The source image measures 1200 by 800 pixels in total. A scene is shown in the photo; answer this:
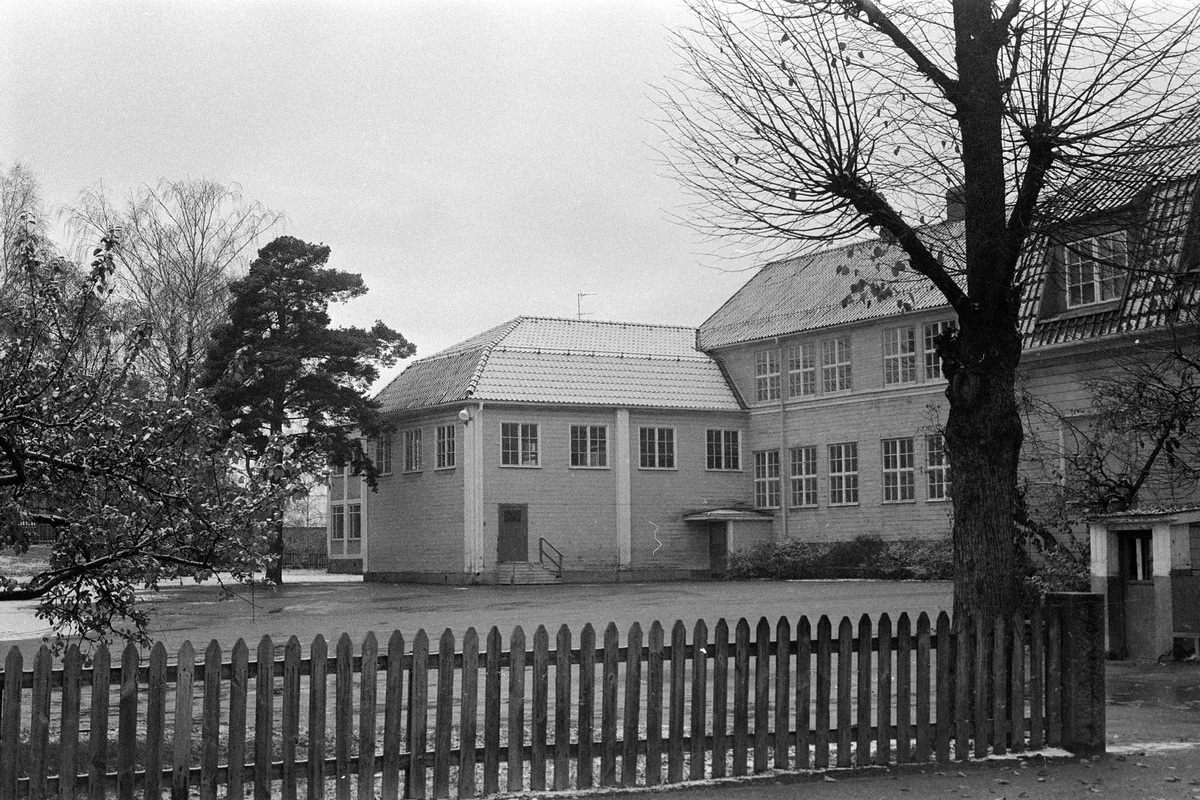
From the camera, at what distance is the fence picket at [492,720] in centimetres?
873

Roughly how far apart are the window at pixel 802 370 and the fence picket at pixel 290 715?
37.1 metres

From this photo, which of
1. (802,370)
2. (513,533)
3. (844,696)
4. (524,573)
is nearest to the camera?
(844,696)

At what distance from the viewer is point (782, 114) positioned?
1142cm

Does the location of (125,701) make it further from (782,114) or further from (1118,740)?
(1118,740)

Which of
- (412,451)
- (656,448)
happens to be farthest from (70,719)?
(412,451)

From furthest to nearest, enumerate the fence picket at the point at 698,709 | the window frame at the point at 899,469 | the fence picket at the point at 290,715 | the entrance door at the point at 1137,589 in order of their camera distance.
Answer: the window frame at the point at 899,469 < the entrance door at the point at 1137,589 < the fence picket at the point at 698,709 < the fence picket at the point at 290,715

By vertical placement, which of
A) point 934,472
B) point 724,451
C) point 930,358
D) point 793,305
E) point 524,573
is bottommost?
point 524,573

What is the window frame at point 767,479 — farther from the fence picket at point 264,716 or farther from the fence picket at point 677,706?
the fence picket at point 264,716

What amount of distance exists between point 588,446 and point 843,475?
321 inches

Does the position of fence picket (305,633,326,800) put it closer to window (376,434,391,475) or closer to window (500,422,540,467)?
window (500,422,540,467)

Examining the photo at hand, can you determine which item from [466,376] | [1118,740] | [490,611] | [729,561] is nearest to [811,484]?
[729,561]

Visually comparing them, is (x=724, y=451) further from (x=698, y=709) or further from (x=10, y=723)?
(x=10, y=723)

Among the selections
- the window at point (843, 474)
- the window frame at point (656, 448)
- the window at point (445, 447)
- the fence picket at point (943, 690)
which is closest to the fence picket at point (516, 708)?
the fence picket at point (943, 690)

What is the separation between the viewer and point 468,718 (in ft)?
28.9
